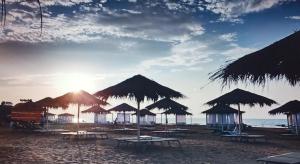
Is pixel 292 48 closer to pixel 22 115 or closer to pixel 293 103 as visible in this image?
pixel 293 103

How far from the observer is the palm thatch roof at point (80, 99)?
1797 cm

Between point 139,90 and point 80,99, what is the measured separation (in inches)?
269

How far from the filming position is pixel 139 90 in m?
12.3

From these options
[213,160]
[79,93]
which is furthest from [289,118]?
[213,160]

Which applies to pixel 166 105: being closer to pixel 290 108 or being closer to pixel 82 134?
pixel 82 134

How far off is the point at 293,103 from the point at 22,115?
23337mm

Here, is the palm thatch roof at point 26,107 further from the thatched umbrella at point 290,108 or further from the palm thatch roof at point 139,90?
the thatched umbrella at point 290,108

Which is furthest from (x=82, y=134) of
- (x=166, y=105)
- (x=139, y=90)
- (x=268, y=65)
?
(x=268, y=65)

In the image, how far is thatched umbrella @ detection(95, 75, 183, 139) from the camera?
488 inches

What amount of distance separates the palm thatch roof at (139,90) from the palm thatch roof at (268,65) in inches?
311

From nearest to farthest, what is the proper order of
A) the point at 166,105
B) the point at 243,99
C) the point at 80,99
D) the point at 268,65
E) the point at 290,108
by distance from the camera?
the point at 268,65
the point at 243,99
the point at 80,99
the point at 290,108
the point at 166,105

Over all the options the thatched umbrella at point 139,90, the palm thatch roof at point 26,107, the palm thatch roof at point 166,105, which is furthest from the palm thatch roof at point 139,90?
the palm thatch roof at point 26,107

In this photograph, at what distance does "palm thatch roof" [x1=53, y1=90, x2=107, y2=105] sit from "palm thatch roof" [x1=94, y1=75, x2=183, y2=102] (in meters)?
5.18

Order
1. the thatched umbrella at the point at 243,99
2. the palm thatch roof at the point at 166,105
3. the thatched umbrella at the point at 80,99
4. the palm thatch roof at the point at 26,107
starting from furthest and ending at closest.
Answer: the palm thatch roof at the point at 26,107 < the palm thatch roof at the point at 166,105 < the thatched umbrella at the point at 80,99 < the thatched umbrella at the point at 243,99
